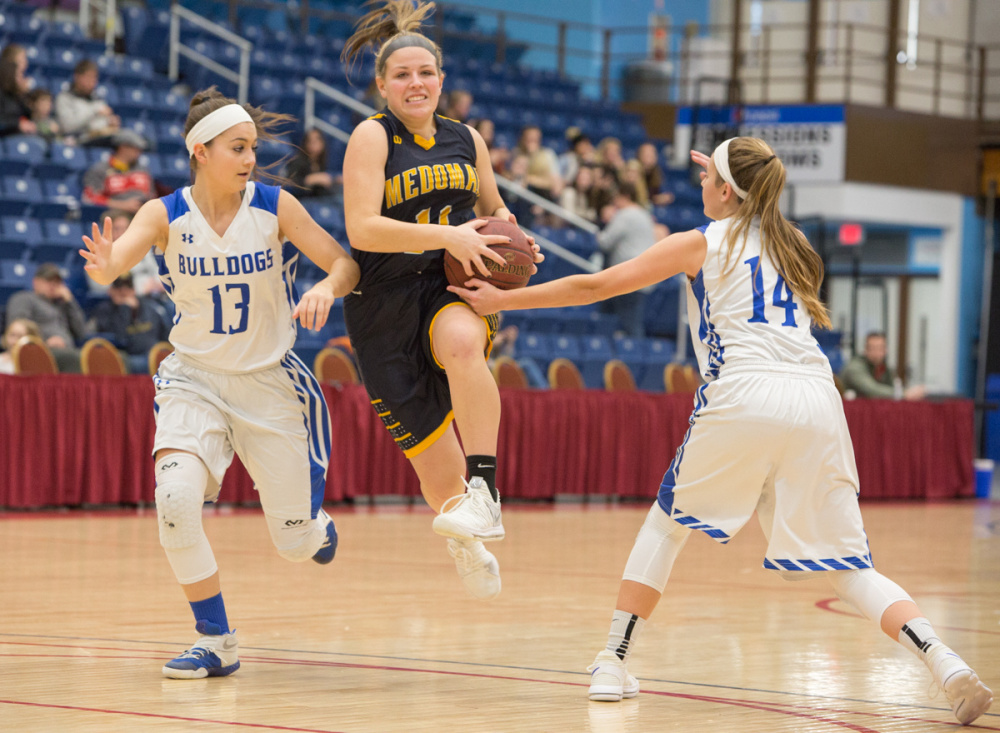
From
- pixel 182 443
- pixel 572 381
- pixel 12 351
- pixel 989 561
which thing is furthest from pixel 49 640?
pixel 572 381

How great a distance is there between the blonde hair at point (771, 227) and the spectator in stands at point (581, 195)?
10.5 metres

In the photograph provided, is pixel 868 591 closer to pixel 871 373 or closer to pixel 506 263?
pixel 506 263

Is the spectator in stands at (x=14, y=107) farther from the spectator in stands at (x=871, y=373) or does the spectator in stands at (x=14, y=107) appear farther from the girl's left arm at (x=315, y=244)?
the girl's left arm at (x=315, y=244)

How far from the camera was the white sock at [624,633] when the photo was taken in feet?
12.1

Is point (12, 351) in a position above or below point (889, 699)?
above

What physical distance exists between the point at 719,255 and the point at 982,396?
15.5 m

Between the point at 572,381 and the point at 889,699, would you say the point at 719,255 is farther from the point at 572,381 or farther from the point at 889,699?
the point at 572,381

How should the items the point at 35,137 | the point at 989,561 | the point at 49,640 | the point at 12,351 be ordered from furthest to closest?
the point at 35,137
the point at 12,351
the point at 989,561
the point at 49,640

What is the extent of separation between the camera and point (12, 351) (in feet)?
28.8

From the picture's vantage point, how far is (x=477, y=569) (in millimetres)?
4086

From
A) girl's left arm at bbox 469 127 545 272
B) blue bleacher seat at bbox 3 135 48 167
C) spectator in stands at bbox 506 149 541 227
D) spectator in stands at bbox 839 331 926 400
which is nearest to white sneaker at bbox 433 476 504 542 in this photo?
girl's left arm at bbox 469 127 545 272

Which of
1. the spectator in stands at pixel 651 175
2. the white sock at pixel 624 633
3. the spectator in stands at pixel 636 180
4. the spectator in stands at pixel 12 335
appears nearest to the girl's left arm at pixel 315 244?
the white sock at pixel 624 633

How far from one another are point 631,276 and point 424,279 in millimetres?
816

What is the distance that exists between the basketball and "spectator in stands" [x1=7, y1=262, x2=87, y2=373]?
19.0ft
